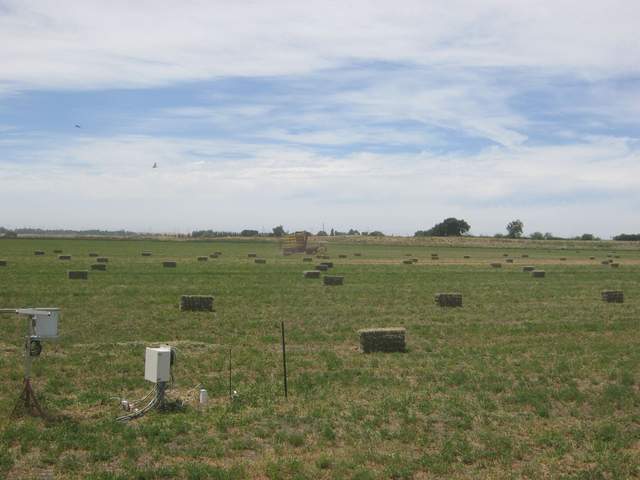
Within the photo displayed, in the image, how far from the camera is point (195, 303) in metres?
23.2

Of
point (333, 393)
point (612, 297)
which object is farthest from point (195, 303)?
point (612, 297)

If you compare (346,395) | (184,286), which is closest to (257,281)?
(184,286)

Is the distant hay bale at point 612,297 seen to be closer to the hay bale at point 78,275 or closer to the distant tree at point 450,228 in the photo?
the hay bale at point 78,275

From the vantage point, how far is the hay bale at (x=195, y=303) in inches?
906

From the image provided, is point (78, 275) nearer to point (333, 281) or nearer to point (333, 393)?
point (333, 281)

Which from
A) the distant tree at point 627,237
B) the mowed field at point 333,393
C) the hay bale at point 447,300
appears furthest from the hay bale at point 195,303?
the distant tree at point 627,237

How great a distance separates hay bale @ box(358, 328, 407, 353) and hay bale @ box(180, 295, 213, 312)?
8.20m

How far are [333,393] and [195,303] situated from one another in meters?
11.6

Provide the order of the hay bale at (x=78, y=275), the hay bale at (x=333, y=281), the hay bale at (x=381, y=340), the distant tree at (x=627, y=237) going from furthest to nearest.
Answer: the distant tree at (x=627, y=237)
the hay bale at (x=333, y=281)
the hay bale at (x=78, y=275)
the hay bale at (x=381, y=340)

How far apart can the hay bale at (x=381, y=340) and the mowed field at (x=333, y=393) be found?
0.44 metres

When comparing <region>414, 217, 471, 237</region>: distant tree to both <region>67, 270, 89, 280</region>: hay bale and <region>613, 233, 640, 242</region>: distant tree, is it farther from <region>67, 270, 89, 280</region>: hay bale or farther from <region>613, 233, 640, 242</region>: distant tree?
<region>67, 270, 89, 280</region>: hay bale

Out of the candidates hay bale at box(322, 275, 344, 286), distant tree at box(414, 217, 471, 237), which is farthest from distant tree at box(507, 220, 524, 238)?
hay bale at box(322, 275, 344, 286)

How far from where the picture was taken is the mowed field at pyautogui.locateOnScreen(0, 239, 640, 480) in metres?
9.02

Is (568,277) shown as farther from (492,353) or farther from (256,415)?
(256,415)
